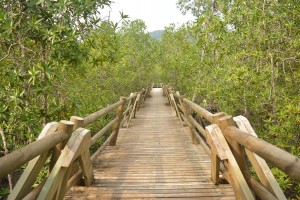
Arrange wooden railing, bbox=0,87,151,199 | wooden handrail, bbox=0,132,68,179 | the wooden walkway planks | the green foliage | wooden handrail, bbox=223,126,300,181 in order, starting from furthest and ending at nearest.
→ 1. the green foliage
2. the wooden walkway planks
3. wooden railing, bbox=0,87,151,199
4. wooden handrail, bbox=0,132,68,179
5. wooden handrail, bbox=223,126,300,181

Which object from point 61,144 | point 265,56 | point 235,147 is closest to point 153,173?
point 235,147

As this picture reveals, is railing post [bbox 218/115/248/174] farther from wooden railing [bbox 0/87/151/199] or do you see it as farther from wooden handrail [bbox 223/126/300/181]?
wooden railing [bbox 0/87/151/199]

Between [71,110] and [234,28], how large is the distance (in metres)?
4.08

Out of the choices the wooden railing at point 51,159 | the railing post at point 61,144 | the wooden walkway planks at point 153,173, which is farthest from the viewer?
the wooden walkway planks at point 153,173

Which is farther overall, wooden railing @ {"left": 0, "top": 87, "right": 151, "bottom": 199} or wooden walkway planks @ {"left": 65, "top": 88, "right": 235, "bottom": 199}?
wooden walkway planks @ {"left": 65, "top": 88, "right": 235, "bottom": 199}

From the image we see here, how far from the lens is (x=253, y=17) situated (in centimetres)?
511

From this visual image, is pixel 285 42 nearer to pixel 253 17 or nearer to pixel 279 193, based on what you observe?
pixel 253 17

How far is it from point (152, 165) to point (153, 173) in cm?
43

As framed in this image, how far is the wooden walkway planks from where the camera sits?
3.06 m

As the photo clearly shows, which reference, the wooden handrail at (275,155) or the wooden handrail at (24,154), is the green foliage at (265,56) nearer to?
the wooden handrail at (275,155)

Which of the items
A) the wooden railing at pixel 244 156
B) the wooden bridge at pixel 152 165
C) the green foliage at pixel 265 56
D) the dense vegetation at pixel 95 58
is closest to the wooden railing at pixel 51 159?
the wooden bridge at pixel 152 165

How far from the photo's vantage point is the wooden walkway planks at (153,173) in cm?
306

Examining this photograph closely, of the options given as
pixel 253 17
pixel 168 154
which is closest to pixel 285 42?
pixel 253 17

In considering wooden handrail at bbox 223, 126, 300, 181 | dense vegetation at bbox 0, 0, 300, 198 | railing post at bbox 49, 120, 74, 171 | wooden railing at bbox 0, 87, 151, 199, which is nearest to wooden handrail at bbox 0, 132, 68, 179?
wooden railing at bbox 0, 87, 151, 199
